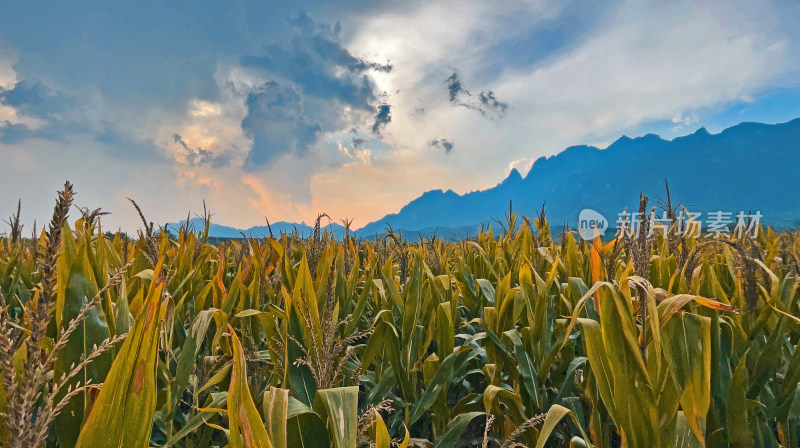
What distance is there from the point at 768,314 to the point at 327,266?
6.99 feet

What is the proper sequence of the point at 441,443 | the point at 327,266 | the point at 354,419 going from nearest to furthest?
the point at 354,419 < the point at 441,443 < the point at 327,266

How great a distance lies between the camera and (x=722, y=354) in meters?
1.74

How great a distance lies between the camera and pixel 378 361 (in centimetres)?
239

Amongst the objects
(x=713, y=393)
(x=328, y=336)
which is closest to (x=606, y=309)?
(x=713, y=393)

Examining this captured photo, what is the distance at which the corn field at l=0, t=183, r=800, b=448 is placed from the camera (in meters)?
0.87

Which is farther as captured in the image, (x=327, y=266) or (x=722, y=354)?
(x=327, y=266)

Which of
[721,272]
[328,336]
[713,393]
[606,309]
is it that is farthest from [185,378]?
[721,272]

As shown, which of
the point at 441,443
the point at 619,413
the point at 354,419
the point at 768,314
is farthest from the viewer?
the point at 768,314

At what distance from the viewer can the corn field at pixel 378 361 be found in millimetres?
874

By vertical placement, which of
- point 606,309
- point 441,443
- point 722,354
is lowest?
point 441,443

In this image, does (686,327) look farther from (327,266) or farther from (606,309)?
(327,266)

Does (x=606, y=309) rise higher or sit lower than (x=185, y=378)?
higher

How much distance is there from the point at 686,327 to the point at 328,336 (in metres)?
1.24

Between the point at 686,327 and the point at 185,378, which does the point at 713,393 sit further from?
the point at 185,378
